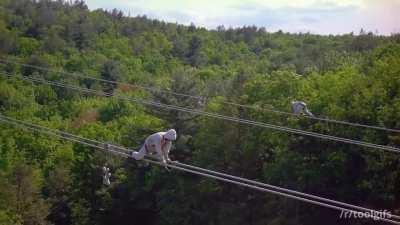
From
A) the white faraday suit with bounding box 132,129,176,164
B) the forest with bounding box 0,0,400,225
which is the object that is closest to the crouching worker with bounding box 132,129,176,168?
the white faraday suit with bounding box 132,129,176,164

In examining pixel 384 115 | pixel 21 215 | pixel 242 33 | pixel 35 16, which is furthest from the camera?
pixel 242 33

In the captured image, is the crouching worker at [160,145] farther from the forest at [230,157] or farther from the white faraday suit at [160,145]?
the forest at [230,157]

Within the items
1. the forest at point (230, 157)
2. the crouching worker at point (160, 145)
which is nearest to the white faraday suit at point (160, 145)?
the crouching worker at point (160, 145)

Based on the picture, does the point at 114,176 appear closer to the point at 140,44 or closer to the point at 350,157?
the point at 350,157

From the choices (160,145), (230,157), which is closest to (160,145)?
(160,145)

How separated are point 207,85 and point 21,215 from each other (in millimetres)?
16675

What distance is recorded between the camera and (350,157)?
86.1 ft

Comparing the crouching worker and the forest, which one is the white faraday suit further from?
the forest

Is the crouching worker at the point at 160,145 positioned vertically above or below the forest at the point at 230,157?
above

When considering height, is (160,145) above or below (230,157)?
above

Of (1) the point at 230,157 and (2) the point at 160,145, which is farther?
(1) the point at 230,157

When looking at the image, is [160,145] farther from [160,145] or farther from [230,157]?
[230,157]

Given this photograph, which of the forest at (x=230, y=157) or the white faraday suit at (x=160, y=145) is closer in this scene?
the white faraday suit at (x=160, y=145)

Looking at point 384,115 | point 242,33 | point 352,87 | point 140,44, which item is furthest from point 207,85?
point 242,33
